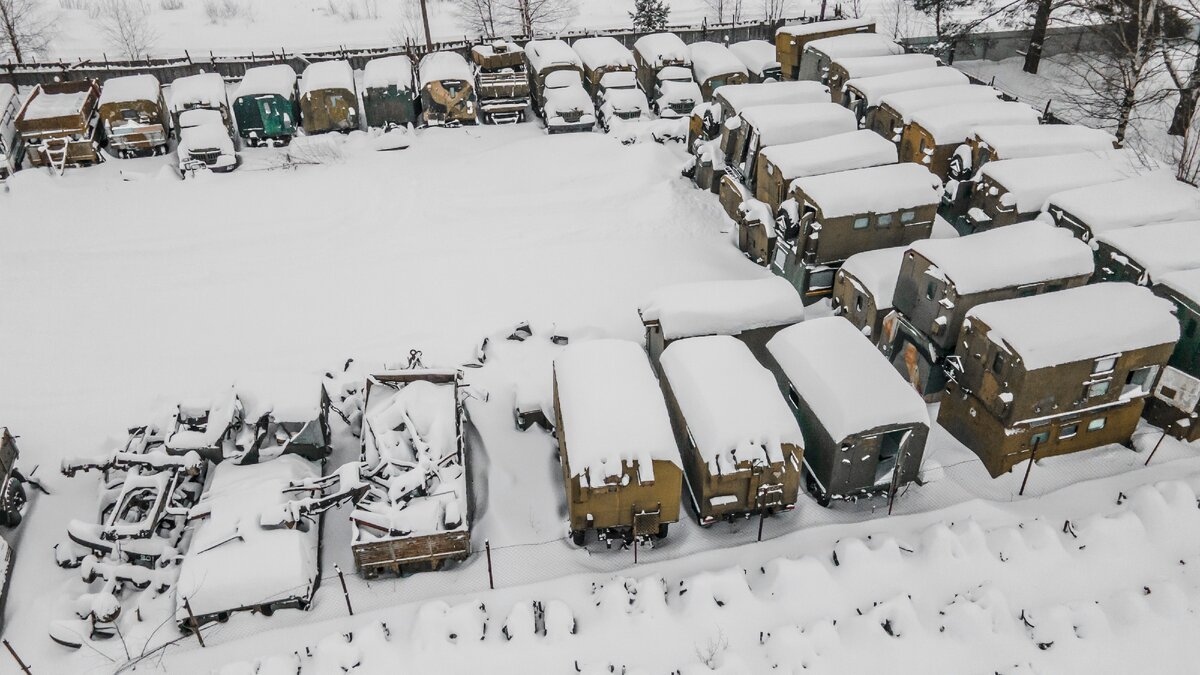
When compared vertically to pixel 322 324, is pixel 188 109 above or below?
above

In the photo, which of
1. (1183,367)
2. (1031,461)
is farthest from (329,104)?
(1183,367)

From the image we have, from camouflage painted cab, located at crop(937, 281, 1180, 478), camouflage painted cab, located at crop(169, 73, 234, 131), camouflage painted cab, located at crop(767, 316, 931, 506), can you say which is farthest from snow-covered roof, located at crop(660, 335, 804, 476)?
camouflage painted cab, located at crop(169, 73, 234, 131)

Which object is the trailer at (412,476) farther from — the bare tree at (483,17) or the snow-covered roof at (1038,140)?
the bare tree at (483,17)

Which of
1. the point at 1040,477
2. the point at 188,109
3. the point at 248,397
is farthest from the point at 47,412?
the point at 1040,477

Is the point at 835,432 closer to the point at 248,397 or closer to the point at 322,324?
the point at 248,397

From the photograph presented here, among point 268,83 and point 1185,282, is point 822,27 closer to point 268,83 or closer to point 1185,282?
point 1185,282

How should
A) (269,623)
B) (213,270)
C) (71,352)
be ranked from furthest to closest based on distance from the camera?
(213,270)
(71,352)
(269,623)

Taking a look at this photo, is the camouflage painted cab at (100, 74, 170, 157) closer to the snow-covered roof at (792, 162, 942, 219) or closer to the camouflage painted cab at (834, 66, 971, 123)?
the snow-covered roof at (792, 162, 942, 219)
